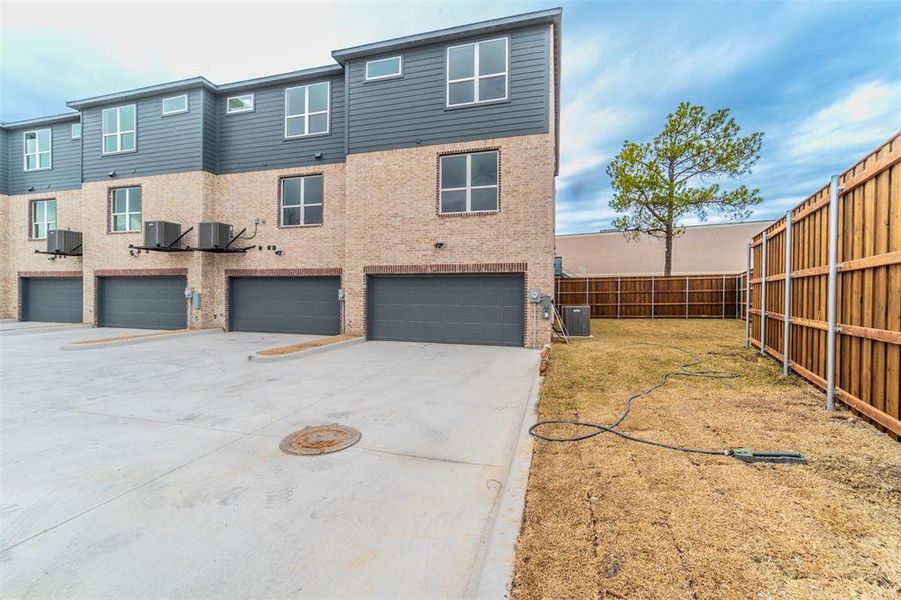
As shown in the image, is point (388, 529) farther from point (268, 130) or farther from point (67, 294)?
point (67, 294)

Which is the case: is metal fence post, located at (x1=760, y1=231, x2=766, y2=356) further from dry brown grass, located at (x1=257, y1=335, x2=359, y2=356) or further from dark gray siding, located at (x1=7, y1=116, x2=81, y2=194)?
dark gray siding, located at (x1=7, y1=116, x2=81, y2=194)

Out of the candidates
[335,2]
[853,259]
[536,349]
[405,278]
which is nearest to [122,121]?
[335,2]

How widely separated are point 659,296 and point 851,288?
15517mm

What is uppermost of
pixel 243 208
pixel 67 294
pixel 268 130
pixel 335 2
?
pixel 335 2

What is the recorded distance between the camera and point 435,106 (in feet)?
37.2

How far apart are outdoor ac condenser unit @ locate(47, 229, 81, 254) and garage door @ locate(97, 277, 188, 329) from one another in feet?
6.38

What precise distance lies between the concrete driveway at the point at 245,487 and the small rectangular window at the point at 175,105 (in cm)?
1138

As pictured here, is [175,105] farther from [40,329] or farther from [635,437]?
[635,437]

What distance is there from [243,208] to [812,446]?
15498mm

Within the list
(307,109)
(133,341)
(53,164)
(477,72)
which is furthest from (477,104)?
(53,164)

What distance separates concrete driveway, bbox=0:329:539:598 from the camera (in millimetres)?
2082

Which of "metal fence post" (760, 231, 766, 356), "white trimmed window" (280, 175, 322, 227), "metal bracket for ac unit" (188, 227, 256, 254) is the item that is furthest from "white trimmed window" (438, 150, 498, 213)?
"metal bracket for ac unit" (188, 227, 256, 254)

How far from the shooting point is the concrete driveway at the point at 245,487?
82.0 inches

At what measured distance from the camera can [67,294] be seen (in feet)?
54.6
